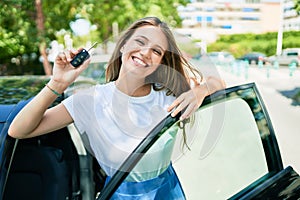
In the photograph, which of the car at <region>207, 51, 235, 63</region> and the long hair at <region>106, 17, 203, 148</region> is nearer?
the long hair at <region>106, 17, 203, 148</region>

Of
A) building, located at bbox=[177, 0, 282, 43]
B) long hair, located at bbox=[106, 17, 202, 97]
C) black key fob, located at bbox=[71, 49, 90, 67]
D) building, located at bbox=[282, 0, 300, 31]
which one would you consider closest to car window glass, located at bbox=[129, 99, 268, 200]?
long hair, located at bbox=[106, 17, 202, 97]

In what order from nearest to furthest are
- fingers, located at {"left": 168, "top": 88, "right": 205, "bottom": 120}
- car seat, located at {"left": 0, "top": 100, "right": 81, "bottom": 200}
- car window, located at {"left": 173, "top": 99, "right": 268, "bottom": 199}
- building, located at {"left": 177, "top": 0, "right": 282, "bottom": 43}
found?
fingers, located at {"left": 168, "top": 88, "right": 205, "bottom": 120}
car window, located at {"left": 173, "top": 99, "right": 268, "bottom": 199}
car seat, located at {"left": 0, "top": 100, "right": 81, "bottom": 200}
building, located at {"left": 177, "top": 0, "right": 282, "bottom": 43}

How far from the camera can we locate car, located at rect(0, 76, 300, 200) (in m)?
1.11

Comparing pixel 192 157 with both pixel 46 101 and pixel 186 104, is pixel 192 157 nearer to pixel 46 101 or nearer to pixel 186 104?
pixel 186 104

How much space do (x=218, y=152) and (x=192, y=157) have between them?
19cm

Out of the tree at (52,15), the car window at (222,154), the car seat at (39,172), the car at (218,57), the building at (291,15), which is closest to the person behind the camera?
the car window at (222,154)

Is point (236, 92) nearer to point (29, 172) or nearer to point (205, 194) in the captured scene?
point (205, 194)

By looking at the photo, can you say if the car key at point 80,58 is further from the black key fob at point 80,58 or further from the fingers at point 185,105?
the fingers at point 185,105

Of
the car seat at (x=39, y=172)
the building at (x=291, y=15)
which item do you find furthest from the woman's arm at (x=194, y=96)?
the building at (x=291, y=15)

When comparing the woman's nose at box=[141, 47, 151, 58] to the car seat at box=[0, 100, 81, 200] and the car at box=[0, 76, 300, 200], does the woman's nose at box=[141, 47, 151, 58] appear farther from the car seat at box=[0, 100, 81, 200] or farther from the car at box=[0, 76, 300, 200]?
the car seat at box=[0, 100, 81, 200]

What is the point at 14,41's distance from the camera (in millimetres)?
8750

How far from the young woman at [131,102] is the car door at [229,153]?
5cm

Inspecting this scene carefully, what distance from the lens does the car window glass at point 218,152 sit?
43.8 inches

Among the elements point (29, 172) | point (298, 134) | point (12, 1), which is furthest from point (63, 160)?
point (12, 1)
